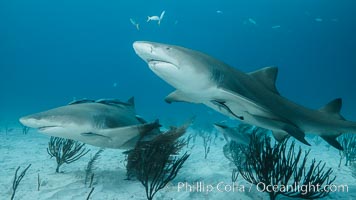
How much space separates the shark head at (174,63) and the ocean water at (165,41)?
3356 cm

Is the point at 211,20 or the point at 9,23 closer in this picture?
the point at 211,20

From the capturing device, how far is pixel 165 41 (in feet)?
428

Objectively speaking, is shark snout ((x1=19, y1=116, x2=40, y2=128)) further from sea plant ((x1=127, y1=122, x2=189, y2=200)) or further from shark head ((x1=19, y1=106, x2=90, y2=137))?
sea plant ((x1=127, y1=122, x2=189, y2=200))

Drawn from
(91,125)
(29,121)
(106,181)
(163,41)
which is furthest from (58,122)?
(163,41)

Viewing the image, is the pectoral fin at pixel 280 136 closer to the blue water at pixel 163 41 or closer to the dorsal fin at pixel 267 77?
the dorsal fin at pixel 267 77

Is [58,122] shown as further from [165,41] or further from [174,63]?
[165,41]

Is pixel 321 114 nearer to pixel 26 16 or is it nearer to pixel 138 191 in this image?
pixel 138 191

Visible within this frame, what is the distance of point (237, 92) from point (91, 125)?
276cm

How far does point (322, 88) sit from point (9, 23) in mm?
162872

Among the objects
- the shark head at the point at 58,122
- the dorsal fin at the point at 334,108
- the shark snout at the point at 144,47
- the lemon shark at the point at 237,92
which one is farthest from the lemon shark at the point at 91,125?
the dorsal fin at the point at 334,108

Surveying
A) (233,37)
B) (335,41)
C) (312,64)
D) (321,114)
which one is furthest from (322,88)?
(321,114)

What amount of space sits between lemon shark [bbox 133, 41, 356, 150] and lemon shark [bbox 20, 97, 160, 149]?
1.16 m

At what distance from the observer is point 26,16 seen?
14188cm

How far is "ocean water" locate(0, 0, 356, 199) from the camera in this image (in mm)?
80938
